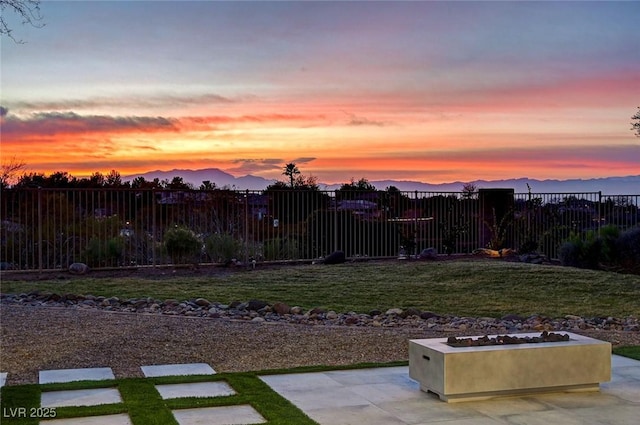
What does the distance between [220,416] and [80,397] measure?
1.38 m

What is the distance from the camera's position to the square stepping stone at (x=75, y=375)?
7457 mm

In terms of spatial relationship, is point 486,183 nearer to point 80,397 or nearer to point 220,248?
point 220,248

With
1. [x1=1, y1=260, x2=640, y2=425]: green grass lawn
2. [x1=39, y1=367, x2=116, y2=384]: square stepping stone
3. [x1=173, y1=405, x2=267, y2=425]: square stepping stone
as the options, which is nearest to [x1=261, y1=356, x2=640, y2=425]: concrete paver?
[x1=173, y1=405, x2=267, y2=425]: square stepping stone

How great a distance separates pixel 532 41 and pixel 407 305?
24.2ft

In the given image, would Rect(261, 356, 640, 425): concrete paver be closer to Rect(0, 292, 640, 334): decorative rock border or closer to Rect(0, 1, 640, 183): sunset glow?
Rect(0, 292, 640, 334): decorative rock border

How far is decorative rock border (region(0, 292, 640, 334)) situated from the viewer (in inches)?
442

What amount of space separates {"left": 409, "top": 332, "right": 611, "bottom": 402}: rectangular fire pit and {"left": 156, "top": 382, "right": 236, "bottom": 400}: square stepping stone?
176 centimetres

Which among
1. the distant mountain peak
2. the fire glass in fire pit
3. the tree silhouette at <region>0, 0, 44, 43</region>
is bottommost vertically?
the fire glass in fire pit

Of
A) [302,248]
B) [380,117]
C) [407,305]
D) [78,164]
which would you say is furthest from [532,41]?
[78,164]

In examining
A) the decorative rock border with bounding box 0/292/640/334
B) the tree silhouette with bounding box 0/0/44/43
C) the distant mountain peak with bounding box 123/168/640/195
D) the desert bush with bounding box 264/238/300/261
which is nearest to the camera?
the tree silhouette with bounding box 0/0/44/43

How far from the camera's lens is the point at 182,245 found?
20.3m

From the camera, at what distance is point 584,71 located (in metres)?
18.4

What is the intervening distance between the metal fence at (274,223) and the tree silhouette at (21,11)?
1140 cm

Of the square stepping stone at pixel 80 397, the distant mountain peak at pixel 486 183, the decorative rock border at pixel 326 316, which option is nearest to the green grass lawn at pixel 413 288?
the decorative rock border at pixel 326 316
